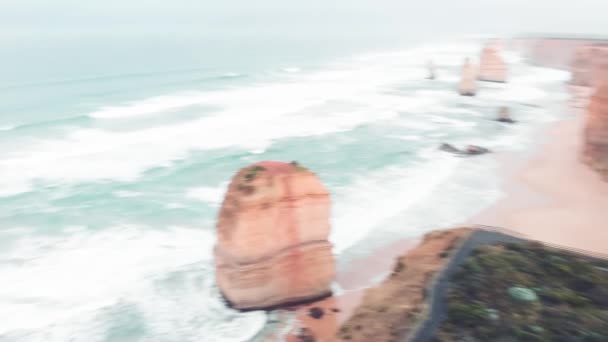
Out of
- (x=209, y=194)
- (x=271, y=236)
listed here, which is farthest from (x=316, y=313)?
(x=209, y=194)

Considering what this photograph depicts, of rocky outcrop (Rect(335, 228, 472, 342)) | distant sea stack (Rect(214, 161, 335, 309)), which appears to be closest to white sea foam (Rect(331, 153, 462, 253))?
distant sea stack (Rect(214, 161, 335, 309))

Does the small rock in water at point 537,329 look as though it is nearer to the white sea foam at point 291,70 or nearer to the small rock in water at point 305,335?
the small rock in water at point 305,335

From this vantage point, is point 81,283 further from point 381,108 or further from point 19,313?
point 381,108

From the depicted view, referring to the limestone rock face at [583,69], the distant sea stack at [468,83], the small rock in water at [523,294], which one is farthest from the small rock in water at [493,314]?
the limestone rock face at [583,69]

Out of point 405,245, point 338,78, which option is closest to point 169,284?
point 405,245

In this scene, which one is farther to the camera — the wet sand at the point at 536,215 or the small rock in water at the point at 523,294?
the wet sand at the point at 536,215

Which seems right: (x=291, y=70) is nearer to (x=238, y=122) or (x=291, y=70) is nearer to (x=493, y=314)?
(x=238, y=122)

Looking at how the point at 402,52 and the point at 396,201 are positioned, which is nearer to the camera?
the point at 396,201
